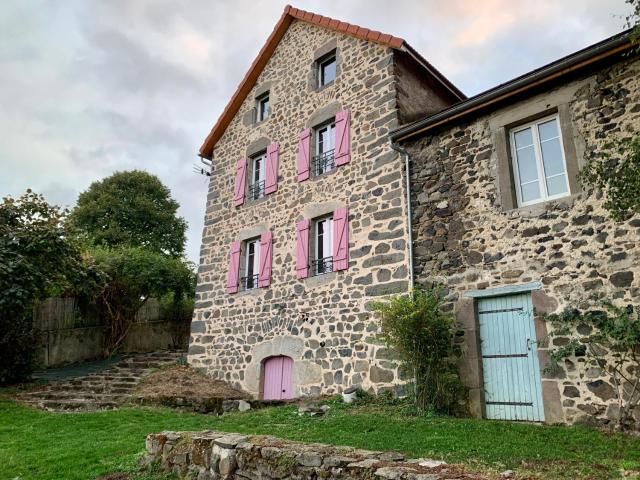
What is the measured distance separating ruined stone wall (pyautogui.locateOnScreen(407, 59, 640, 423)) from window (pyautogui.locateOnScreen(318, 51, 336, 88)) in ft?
12.9

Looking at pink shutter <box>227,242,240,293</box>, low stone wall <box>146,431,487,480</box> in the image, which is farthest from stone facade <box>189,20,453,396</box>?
low stone wall <box>146,431,487,480</box>

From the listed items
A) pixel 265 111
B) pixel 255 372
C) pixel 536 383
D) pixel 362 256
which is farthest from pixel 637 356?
pixel 265 111

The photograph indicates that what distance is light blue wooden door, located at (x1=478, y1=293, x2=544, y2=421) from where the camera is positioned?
22.7 ft

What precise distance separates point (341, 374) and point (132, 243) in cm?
1753

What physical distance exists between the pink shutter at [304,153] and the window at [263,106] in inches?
88.2

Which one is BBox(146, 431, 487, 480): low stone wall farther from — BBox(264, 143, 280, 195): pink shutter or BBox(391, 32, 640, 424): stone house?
BBox(264, 143, 280, 195): pink shutter

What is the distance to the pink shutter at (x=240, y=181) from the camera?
41.2 ft

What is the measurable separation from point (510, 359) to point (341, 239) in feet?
12.8

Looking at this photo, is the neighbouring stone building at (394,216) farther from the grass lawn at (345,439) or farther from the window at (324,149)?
the grass lawn at (345,439)

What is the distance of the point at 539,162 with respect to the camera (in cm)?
745

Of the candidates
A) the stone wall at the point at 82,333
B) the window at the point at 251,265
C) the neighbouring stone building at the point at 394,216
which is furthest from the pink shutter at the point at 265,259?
the stone wall at the point at 82,333

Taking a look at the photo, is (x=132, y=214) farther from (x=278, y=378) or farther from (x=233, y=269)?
(x=278, y=378)

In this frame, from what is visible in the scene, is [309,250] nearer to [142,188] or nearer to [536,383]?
[536,383]

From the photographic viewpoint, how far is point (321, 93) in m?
11.5
